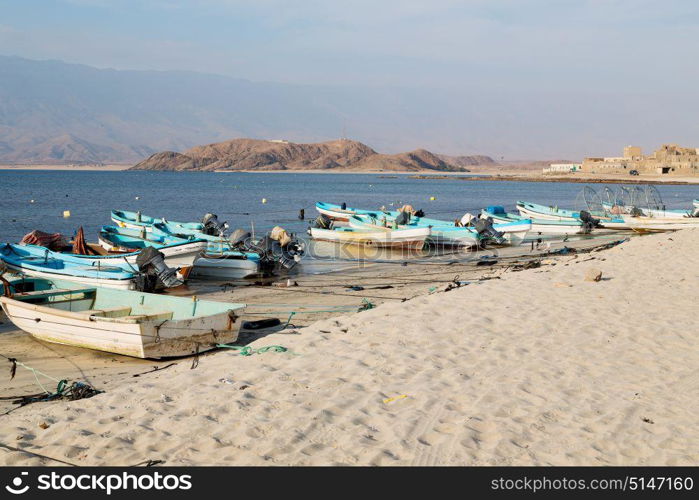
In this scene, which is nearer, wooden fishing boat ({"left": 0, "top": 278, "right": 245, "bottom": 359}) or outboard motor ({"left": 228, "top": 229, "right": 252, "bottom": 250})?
wooden fishing boat ({"left": 0, "top": 278, "right": 245, "bottom": 359})

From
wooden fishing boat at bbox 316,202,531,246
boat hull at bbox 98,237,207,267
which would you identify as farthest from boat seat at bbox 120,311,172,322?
wooden fishing boat at bbox 316,202,531,246

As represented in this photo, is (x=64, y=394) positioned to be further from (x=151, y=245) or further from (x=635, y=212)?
(x=635, y=212)

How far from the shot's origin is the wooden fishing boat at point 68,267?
51.8ft

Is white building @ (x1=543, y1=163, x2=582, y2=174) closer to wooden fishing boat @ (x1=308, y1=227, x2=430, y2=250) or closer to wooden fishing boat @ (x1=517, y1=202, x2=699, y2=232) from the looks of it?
wooden fishing boat @ (x1=517, y1=202, x2=699, y2=232)

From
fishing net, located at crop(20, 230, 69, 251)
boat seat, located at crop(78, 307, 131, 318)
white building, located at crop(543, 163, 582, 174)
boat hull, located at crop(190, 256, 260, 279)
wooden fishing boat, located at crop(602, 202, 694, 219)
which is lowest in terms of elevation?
boat hull, located at crop(190, 256, 260, 279)

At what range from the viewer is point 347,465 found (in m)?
5.69

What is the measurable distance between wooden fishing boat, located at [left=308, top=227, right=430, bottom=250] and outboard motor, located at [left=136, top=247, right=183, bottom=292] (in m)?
12.1

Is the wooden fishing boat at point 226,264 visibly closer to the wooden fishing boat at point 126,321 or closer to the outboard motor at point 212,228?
the outboard motor at point 212,228

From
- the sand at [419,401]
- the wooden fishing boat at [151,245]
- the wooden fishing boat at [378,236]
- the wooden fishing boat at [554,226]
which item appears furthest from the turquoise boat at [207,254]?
the wooden fishing boat at [554,226]

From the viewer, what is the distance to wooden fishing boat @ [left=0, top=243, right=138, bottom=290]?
51.8ft

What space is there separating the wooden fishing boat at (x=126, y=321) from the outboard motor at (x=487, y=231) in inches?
685

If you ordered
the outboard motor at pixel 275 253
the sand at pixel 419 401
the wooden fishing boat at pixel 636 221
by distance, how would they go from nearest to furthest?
the sand at pixel 419 401 < the outboard motor at pixel 275 253 < the wooden fishing boat at pixel 636 221
